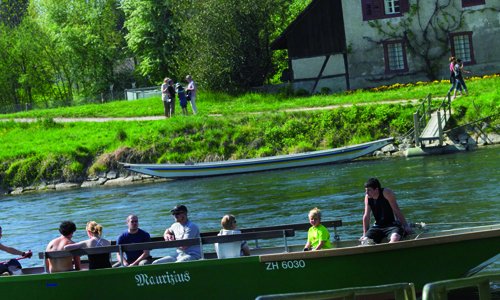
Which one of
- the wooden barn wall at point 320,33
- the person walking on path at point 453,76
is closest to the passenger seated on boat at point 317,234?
the person walking on path at point 453,76

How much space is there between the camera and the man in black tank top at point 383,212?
10.2 meters

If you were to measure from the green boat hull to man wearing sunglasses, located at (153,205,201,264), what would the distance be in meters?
0.37

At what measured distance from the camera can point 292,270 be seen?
9.48 m

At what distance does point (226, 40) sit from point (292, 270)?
106 feet

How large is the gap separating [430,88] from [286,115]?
8.83 m

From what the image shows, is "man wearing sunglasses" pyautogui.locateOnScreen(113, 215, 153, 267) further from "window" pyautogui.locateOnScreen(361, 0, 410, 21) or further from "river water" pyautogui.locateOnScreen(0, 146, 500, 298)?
"window" pyautogui.locateOnScreen(361, 0, 410, 21)

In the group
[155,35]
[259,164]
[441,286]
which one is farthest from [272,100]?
[441,286]

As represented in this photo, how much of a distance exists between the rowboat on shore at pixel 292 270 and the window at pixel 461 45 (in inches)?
1190

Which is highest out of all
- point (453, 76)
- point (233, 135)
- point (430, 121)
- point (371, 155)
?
point (453, 76)

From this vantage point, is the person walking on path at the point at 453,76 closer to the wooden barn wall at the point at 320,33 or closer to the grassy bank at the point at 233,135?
the grassy bank at the point at 233,135

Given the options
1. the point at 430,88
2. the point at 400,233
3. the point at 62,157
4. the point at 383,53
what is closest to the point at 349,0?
the point at 383,53

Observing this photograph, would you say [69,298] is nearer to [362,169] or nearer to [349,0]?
[362,169]

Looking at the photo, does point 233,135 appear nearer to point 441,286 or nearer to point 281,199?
point 281,199

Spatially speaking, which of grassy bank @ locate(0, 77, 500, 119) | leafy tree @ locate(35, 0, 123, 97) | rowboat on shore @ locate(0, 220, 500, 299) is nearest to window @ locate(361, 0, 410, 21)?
grassy bank @ locate(0, 77, 500, 119)
